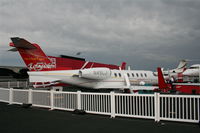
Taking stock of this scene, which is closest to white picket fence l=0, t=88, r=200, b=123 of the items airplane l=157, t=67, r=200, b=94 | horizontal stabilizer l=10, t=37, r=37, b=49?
horizontal stabilizer l=10, t=37, r=37, b=49

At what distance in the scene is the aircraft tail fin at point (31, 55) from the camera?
1574 cm

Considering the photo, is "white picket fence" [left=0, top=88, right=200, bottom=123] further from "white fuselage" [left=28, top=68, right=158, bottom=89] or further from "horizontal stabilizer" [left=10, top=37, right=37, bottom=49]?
"horizontal stabilizer" [left=10, top=37, right=37, bottom=49]

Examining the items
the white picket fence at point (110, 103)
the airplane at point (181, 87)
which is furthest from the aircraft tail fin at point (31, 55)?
the airplane at point (181, 87)

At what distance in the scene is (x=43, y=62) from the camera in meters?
17.0

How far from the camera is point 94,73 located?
18.3 metres

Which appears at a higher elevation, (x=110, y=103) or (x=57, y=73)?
(x=57, y=73)

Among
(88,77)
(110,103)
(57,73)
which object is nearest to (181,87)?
(88,77)

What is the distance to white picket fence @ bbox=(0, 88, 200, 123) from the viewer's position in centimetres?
734

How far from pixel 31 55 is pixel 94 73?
591 cm

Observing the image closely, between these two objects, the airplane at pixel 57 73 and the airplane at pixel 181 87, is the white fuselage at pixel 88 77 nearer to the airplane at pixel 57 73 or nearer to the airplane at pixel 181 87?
the airplane at pixel 57 73

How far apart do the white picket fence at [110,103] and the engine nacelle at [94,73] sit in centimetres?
697

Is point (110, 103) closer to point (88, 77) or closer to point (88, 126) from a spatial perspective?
point (88, 126)

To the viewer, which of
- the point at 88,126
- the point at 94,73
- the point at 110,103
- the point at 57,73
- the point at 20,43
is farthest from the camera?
the point at 94,73

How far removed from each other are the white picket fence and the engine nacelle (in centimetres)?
697
